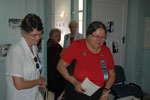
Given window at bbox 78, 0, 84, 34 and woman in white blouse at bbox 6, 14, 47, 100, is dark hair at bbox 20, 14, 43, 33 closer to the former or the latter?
woman in white blouse at bbox 6, 14, 47, 100

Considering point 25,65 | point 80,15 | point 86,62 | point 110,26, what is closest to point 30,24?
point 25,65

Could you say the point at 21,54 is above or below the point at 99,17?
below

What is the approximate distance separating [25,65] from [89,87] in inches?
24.3

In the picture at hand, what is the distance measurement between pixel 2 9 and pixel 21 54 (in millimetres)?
975

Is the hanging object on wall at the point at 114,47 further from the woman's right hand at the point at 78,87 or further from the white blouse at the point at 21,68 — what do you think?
the white blouse at the point at 21,68

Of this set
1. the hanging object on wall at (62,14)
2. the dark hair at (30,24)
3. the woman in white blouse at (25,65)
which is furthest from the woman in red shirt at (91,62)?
the hanging object on wall at (62,14)

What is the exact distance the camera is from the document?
4.61 ft

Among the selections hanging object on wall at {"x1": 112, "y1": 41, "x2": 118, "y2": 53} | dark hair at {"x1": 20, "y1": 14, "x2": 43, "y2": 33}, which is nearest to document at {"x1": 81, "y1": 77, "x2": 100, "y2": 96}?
dark hair at {"x1": 20, "y1": 14, "x2": 43, "y2": 33}

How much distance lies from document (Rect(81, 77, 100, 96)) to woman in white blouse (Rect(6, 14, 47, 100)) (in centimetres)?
38

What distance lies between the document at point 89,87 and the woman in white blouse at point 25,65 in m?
0.38

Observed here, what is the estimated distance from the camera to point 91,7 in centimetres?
277

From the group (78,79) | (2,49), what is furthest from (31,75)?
(2,49)

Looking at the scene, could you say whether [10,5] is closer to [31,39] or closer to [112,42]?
[31,39]

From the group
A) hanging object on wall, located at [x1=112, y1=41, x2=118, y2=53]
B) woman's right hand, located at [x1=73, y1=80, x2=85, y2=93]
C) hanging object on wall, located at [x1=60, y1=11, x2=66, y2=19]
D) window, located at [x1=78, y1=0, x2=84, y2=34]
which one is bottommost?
woman's right hand, located at [x1=73, y1=80, x2=85, y2=93]
